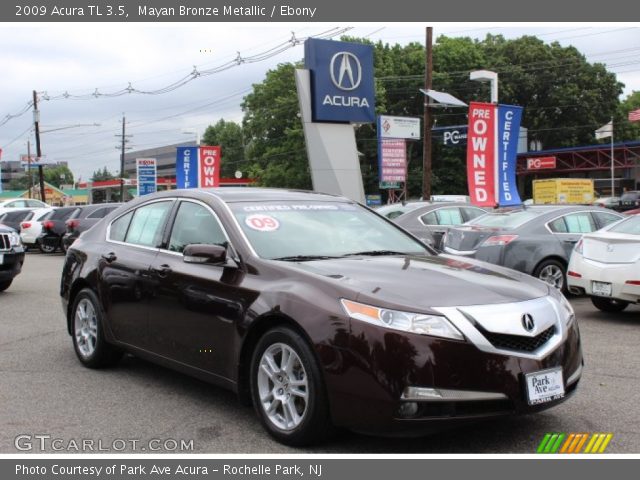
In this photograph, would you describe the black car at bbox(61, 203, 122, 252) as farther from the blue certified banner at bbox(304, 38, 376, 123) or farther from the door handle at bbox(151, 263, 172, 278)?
the door handle at bbox(151, 263, 172, 278)

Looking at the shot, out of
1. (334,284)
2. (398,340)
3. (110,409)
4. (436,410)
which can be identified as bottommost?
(110,409)

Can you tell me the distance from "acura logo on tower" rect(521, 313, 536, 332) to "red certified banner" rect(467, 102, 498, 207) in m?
14.1

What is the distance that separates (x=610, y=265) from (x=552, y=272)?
1.91 meters

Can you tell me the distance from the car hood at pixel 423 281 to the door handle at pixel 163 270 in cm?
125

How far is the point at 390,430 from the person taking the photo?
12.5 ft

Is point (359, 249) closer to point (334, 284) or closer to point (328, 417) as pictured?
point (334, 284)

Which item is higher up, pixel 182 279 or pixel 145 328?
pixel 182 279

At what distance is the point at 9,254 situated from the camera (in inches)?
461

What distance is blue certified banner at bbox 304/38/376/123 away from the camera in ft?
56.1

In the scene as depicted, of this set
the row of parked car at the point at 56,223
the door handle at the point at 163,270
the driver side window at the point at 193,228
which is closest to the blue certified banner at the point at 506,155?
the row of parked car at the point at 56,223

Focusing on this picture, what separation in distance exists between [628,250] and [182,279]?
227 inches

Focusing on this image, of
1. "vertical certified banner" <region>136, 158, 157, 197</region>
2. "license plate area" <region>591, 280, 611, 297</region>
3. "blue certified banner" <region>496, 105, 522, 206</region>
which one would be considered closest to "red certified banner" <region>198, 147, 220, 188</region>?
"vertical certified banner" <region>136, 158, 157, 197</region>

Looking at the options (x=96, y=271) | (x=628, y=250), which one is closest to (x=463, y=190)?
(x=628, y=250)

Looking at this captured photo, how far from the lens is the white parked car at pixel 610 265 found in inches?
330
